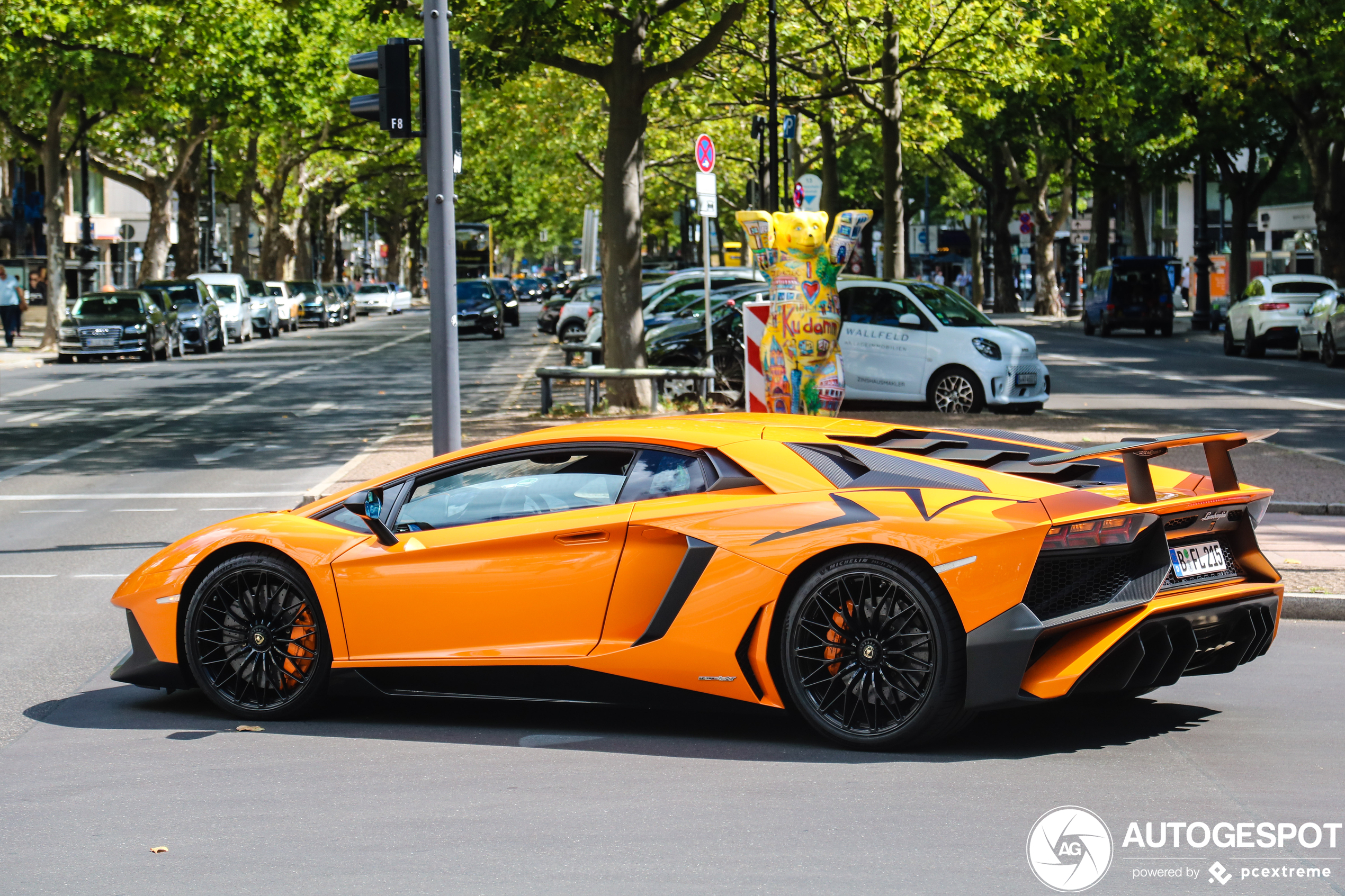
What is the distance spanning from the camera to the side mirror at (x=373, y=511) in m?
6.22

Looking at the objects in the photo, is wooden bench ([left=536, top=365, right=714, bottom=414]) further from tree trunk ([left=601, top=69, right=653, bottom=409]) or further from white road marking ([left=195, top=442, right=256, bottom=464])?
white road marking ([left=195, top=442, right=256, bottom=464])

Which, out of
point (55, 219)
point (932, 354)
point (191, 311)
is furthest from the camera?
point (191, 311)

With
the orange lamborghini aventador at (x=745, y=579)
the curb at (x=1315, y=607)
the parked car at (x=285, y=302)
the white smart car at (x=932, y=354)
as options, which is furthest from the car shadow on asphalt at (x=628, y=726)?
the parked car at (x=285, y=302)

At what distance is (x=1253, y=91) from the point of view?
124 feet

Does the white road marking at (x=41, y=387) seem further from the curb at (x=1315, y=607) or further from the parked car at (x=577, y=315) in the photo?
the curb at (x=1315, y=607)

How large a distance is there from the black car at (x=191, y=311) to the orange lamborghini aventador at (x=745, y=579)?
32835 mm

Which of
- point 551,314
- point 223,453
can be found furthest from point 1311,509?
point 551,314

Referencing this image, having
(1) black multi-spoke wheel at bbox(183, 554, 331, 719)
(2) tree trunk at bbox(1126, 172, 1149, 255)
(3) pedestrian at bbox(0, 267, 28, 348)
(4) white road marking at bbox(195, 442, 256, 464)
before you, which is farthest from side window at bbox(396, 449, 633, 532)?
(2) tree trunk at bbox(1126, 172, 1149, 255)

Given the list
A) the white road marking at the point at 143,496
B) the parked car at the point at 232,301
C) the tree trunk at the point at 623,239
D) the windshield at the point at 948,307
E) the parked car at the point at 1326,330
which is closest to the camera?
the white road marking at the point at 143,496

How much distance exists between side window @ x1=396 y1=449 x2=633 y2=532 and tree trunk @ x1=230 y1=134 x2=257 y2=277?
50.0 metres

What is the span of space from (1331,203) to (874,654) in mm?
37719

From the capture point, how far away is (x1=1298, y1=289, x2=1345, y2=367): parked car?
95.0 ft

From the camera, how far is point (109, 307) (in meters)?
36.3

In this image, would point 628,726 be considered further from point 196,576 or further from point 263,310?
point 263,310
